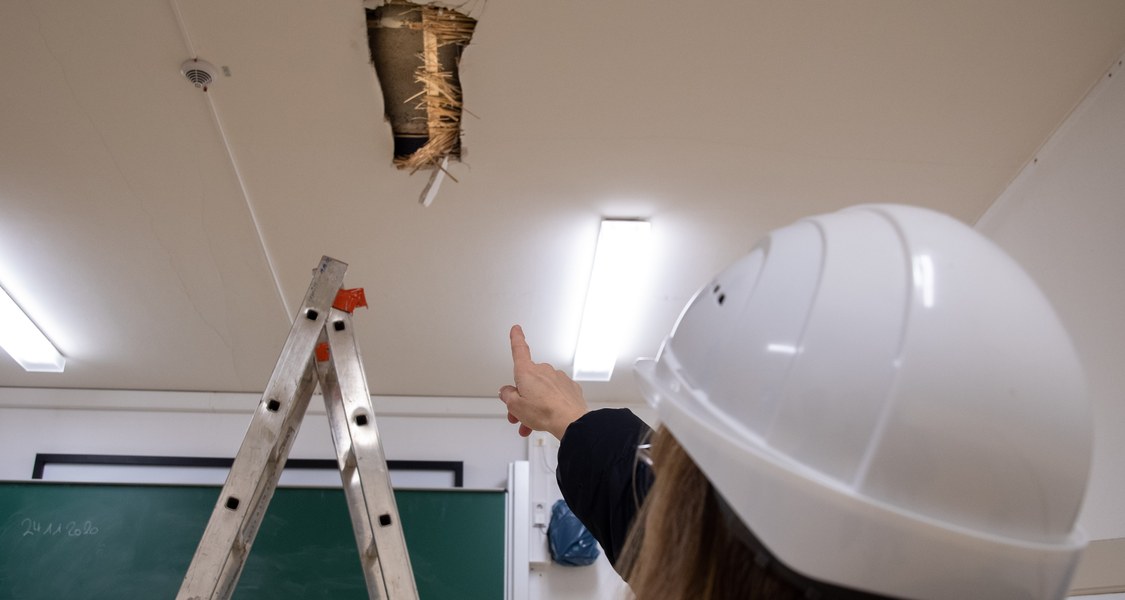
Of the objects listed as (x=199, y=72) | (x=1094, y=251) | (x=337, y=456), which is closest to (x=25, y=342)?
(x=199, y=72)

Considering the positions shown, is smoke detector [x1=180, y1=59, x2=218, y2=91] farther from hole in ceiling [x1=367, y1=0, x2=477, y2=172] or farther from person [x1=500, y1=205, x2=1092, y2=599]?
person [x1=500, y1=205, x2=1092, y2=599]

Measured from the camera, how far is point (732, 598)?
0.62 metres

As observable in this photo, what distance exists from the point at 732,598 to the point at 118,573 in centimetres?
371

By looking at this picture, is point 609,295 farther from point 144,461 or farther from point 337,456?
point 144,461

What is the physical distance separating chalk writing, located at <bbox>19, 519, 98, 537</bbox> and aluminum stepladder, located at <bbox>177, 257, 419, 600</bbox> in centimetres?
273

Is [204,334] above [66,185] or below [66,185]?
below

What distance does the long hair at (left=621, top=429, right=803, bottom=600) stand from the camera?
620mm

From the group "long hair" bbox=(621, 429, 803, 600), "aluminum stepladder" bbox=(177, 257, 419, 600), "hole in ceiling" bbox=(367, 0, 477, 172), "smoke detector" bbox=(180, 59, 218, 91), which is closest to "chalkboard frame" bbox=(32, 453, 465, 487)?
"hole in ceiling" bbox=(367, 0, 477, 172)

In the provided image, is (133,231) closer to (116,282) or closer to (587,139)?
(116,282)

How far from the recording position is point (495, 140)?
2656mm

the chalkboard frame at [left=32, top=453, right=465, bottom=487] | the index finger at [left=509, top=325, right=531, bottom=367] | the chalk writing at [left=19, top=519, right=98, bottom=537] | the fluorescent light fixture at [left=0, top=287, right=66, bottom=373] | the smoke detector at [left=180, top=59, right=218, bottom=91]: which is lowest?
the chalk writing at [left=19, top=519, right=98, bottom=537]

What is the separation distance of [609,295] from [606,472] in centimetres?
251

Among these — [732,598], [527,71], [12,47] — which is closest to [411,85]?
[527,71]

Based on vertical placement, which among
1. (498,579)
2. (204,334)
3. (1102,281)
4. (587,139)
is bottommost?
(498,579)
